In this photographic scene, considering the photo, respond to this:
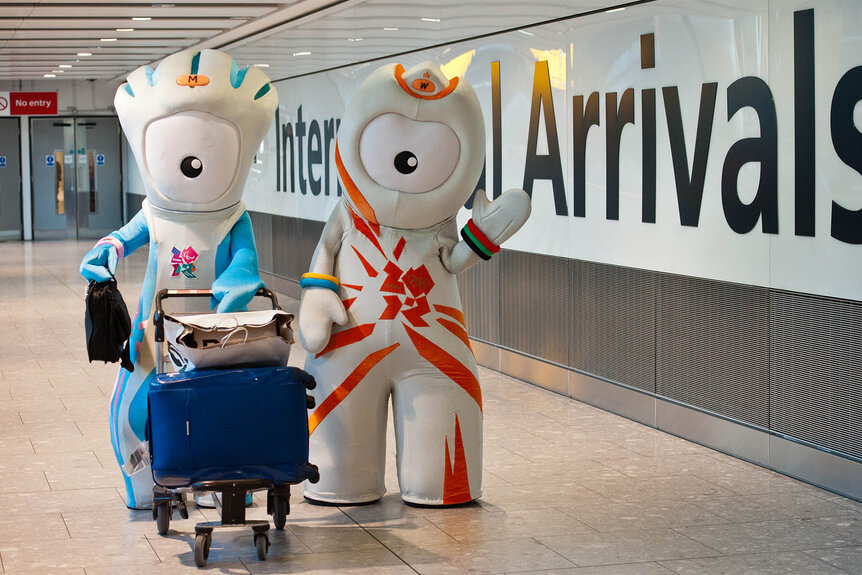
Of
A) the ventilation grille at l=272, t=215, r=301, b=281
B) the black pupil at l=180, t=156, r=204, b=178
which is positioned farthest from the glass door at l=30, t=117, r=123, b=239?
the black pupil at l=180, t=156, r=204, b=178

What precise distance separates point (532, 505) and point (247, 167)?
209 centimetres

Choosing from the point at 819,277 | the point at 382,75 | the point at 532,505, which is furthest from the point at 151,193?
the point at 819,277

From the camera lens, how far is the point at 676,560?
15.2ft

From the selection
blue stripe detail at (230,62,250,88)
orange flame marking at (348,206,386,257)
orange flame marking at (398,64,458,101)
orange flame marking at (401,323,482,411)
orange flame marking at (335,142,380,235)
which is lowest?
orange flame marking at (401,323,482,411)

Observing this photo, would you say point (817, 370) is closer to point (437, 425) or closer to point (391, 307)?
point (437, 425)

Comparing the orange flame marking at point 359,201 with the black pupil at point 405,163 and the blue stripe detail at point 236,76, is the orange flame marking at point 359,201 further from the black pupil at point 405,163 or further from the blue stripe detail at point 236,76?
the blue stripe detail at point 236,76

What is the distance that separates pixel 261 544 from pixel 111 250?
1.59 meters

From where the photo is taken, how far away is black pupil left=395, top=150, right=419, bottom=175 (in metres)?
5.27

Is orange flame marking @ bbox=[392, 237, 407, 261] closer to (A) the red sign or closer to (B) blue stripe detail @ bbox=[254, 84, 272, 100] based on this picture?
(B) blue stripe detail @ bbox=[254, 84, 272, 100]

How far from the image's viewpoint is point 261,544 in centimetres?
465

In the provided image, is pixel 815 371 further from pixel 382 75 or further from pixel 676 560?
pixel 382 75

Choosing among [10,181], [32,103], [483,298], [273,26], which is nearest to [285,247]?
[273,26]

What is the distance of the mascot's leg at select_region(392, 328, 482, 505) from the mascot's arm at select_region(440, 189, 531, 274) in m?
0.43

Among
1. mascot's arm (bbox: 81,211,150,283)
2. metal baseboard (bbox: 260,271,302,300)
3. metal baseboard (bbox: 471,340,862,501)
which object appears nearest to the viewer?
mascot's arm (bbox: 81,211,150,283)
